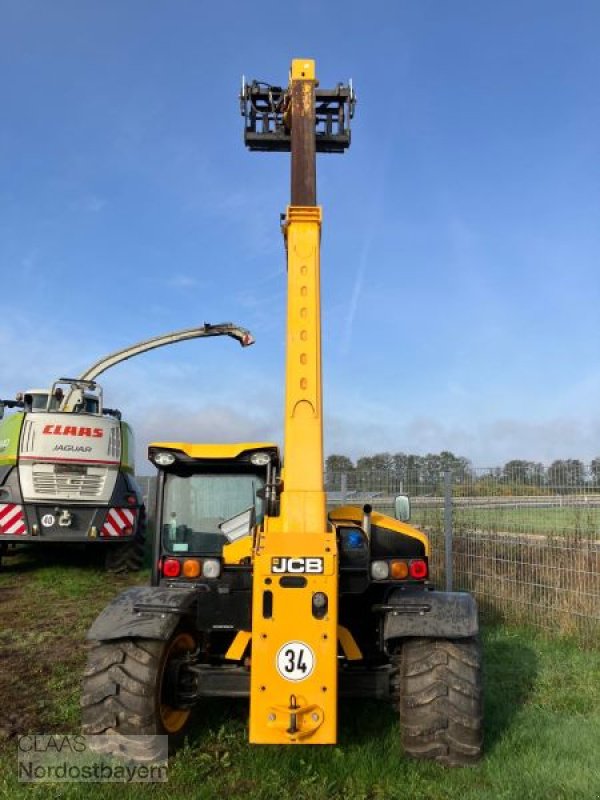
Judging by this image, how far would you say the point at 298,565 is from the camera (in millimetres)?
3953

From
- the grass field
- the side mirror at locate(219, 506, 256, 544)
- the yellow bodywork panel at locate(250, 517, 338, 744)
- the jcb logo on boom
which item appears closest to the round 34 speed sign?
the yellow bodywork panel at locate(250, 517, 338, 744)

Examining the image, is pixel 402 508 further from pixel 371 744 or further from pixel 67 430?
pixel 67 430

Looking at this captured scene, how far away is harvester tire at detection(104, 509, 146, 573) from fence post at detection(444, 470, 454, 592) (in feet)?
19.7

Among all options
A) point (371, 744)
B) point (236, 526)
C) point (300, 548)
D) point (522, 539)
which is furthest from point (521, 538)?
point (300, 548)

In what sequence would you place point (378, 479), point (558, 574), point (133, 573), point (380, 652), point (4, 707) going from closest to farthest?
point (380, 652), point (4, 707), point (558, 574), point (378, 479), point (133, 573)

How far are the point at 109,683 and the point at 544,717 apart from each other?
2986 millimetres

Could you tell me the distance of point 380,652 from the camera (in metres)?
4.94

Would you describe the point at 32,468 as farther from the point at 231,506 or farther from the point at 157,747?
the point at 157,747

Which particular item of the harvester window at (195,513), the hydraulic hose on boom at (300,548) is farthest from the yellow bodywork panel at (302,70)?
the harvester window at (195,513)

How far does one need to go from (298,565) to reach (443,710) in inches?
47.2

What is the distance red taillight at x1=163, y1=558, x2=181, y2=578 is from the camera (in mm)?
5035

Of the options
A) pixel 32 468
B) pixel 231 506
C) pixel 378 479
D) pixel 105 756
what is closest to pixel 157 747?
pixel 105 756

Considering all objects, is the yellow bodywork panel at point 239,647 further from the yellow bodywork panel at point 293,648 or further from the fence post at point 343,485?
the fence post at point 343,485

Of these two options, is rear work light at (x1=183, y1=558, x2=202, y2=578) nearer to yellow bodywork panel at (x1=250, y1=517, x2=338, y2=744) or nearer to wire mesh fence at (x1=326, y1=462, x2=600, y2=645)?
yellow bodywork panel at (x1=250, y1=517, x2=338, y2=744)
